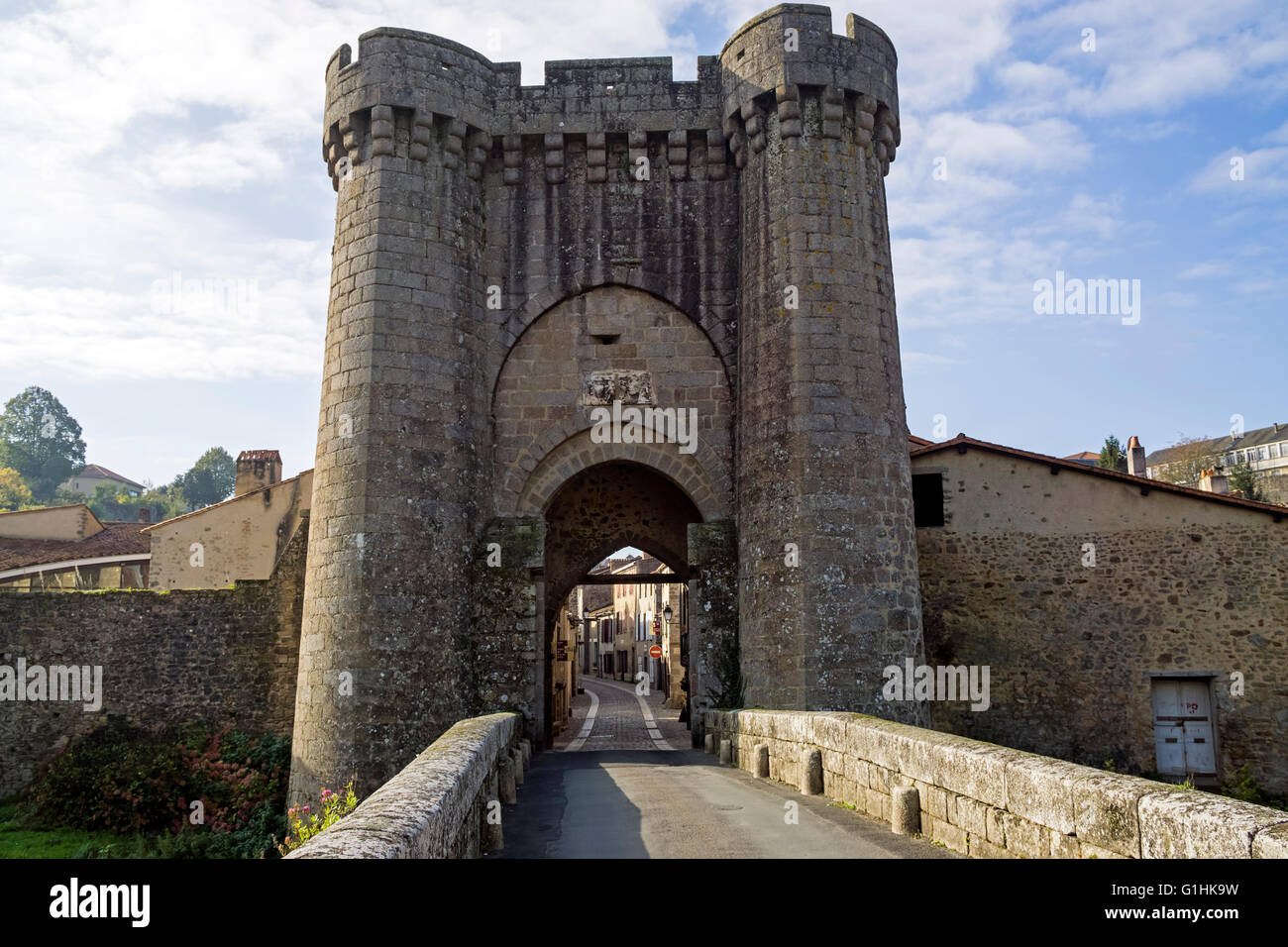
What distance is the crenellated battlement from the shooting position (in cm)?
1432

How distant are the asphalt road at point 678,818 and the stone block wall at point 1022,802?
0.71 feet

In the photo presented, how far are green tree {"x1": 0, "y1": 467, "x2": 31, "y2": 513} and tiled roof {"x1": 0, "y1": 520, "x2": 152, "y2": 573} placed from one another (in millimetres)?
40913

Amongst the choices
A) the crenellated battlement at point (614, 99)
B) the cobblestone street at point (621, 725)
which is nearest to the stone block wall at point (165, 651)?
the cobblestone street at point (621, 725)

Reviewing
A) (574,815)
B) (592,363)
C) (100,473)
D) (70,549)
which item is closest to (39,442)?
(100,473)

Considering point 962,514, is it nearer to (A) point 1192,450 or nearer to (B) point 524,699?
(B) point 524,699

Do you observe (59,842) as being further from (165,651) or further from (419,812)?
(419,812)

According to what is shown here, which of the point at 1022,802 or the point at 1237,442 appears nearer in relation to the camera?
the point at 1022,802

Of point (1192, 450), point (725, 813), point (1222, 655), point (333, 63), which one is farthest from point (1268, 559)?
point (1192, 450)

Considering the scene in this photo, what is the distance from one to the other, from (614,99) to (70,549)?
18.9 metres

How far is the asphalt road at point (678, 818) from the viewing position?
5988mm

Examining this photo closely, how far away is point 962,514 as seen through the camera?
16.5 meters

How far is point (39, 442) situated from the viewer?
246ft

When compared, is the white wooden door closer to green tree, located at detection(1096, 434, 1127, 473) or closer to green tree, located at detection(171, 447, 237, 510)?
green tree, located at detection(1096, 434, 1127, 473)
